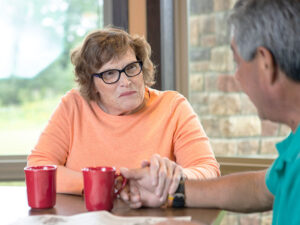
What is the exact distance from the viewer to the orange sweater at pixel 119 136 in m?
1.95

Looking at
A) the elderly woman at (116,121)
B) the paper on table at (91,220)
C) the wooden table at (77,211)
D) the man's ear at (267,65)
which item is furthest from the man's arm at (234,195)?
the man's ear at (267,65)

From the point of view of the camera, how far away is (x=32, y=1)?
2.96 m

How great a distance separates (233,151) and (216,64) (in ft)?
1.78

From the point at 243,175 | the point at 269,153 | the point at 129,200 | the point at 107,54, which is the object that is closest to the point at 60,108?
the point at 107,54

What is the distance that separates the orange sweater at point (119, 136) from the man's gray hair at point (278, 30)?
2.96ft

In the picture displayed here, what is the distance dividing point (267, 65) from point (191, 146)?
90 centimetres

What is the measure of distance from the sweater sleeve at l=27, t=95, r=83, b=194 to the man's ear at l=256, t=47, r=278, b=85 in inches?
38.1

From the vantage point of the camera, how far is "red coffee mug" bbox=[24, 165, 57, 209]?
1456mm

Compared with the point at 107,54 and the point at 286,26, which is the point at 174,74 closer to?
the point at 107,54

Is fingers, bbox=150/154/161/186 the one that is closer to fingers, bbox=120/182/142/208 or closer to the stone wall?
fingers, bbox=120/182/142/208

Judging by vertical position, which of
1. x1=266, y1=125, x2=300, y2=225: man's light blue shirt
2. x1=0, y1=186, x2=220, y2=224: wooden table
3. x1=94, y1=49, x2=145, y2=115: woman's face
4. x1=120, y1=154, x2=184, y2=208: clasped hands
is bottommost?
x1=0, y1=186, x2=220, y2=224: wooden table

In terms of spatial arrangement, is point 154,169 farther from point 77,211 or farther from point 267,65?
point 267,65

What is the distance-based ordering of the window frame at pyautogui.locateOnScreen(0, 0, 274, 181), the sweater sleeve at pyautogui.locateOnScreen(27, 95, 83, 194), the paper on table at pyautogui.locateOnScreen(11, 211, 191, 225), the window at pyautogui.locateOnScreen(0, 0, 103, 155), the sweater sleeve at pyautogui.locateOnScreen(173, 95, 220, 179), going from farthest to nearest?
1. the window at pyautogui.locateOnScreen(0, 0, 103, 155)
2. the window frame at pyautogui.locateOnScreen(0, 0, 274, 181)
3. the sweater sleeve at pyautogui.locateOnScreen(27, 95, 83, 194)
4. the sweater sleeve at pyautogui.locateOnScreen(173, 95, 220, 179)
5. the paper on table at pyautogui.locateOnScreen(11, 211, 191, 225)

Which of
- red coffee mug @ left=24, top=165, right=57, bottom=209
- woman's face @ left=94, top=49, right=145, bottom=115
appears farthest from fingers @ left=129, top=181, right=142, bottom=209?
woman's face @ left=94, top=49, right=145, bottom=115
